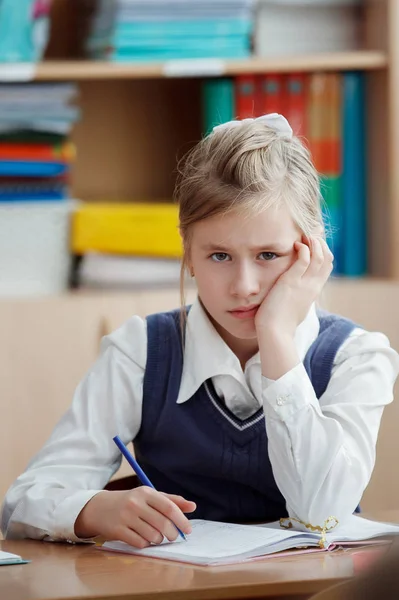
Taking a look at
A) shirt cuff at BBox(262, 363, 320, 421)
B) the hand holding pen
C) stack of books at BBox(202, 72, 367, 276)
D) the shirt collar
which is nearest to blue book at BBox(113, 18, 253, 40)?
stack of books at BBox(202, 72, 367, 276)

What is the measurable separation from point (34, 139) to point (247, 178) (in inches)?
46.6

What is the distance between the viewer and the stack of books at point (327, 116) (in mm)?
2441

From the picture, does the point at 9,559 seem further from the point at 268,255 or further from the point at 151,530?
the point at 268,255

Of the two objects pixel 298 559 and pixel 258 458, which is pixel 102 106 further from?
pixel 298 559

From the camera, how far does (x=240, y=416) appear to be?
1392 mm

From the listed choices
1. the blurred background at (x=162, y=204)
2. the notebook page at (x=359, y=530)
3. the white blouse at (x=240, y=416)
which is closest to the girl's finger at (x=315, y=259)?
the white blouse at (x=240, y=416)

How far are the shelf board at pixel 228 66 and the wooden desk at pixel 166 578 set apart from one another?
153 cm

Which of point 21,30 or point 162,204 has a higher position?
point 21,30

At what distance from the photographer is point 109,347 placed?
4.79 feet

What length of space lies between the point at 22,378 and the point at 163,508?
50.7 inches

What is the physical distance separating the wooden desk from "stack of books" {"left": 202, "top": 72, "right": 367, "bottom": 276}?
1.51 meters

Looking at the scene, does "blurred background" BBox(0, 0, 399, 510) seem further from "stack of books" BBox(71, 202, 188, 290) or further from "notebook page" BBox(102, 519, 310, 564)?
"notebook page" BBox(102, 519, 310, 564)

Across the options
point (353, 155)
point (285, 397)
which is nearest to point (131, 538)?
point (285, 397)

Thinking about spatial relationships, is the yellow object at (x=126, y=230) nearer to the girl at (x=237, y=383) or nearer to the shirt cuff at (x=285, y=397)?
the girl at (x=237, y=383)
